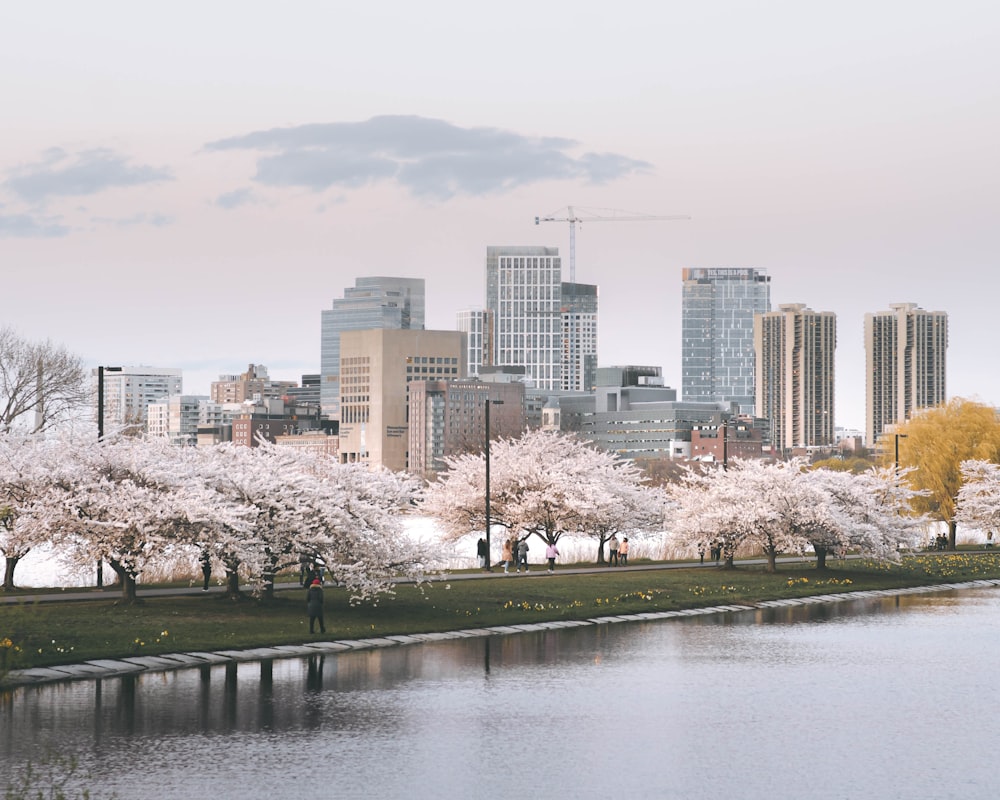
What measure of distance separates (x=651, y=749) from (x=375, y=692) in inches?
247

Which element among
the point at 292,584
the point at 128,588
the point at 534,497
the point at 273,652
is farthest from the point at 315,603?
the point at 534,497

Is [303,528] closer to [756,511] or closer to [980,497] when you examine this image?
[756,511]

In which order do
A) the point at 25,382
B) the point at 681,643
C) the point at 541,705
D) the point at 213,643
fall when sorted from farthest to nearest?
the point at 25,382 < the point at 681,643 < the point at 213,643 < the point at 541,705

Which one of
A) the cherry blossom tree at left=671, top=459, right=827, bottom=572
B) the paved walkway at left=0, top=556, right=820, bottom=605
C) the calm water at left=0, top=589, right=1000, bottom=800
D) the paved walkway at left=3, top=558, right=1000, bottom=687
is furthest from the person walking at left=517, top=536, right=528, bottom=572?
the calm water at left=0, top=589, right=1000, bottom=800

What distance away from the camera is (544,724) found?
2009 centimetres

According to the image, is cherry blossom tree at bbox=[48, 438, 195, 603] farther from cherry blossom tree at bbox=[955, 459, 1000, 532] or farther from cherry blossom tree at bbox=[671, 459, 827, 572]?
cherry blossom tree at bbox=[955, 459, 1000, 532]

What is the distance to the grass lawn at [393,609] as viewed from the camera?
28.1 m

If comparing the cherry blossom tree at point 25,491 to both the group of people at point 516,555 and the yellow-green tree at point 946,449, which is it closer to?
the group of people at point 516,555

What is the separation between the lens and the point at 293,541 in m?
34.3

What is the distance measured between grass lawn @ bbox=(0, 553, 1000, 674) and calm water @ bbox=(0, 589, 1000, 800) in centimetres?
216

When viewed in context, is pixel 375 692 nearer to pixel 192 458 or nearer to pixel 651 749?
pixel 651 749

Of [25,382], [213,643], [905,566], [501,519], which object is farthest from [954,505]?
[213,643]

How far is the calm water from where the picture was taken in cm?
1622

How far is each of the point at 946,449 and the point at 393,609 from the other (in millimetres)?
55428
